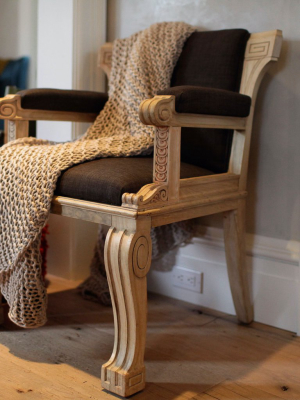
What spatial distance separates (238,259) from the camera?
5.05 feet

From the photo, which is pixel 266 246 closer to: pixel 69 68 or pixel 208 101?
pixel 208 101

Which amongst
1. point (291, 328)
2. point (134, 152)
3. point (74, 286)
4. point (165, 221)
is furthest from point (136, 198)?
point (74, 286)

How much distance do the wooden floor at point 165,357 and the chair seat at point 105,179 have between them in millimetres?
439

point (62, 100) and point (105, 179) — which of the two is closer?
point (105, 179)

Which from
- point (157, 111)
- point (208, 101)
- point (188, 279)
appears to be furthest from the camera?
point (188, 279)

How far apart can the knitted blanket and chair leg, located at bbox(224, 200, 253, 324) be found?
33cm

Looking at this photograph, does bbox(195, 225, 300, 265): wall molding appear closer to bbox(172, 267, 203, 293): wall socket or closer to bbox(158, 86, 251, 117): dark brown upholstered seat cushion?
bbox(172, 267, 203, 293): wall socket

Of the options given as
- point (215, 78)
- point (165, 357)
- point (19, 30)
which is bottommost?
point (165, 357)

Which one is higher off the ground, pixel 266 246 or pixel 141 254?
pixel 141 254

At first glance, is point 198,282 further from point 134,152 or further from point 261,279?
point 134,152

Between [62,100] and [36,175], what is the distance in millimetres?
415

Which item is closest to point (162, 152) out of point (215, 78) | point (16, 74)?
point (215, 78)

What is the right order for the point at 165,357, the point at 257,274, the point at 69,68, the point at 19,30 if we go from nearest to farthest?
1. the point at 165,357
2. the point at 257,274
3. the point at 69,68
4. the point at 19,30

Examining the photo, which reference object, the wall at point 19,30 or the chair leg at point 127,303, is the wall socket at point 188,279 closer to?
the chair leg at point 127,303
